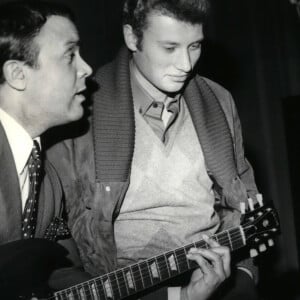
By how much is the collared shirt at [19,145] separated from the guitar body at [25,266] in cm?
17

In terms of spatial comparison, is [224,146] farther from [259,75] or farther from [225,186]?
[259,75]

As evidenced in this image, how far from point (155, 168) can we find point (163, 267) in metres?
0.37

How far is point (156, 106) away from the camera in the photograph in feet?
5.99

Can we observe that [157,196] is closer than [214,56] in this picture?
Yes

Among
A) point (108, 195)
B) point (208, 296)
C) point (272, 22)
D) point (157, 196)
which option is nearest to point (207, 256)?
point (208, 296)

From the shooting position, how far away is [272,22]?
287cm

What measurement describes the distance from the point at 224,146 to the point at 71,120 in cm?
62

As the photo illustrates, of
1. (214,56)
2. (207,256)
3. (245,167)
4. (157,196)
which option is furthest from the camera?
(214,56)

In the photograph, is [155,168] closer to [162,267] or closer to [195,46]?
[162,267]

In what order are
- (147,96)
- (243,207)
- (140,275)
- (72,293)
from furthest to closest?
(147,96) < (243,207) < (140,275) < (72,293)

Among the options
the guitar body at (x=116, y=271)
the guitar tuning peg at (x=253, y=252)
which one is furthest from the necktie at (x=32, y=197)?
the guitar tuning peg at (x=253, y=252)

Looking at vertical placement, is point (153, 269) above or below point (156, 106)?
below

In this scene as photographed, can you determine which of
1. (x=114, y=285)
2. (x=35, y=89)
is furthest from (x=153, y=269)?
(x=35, y=89)

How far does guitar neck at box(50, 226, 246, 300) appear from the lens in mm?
1537
